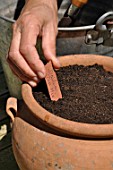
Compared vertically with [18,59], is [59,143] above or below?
below

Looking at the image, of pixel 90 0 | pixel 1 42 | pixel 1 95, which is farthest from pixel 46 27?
pixel 1 95

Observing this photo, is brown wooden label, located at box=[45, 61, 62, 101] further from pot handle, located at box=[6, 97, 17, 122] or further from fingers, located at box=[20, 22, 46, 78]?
pot handle, located at box=[6, 97, 17, 122]

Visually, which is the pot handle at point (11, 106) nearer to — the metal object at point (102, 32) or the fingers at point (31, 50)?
the fingers at point (31, 50)

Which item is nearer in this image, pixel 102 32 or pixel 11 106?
pixel 11 106

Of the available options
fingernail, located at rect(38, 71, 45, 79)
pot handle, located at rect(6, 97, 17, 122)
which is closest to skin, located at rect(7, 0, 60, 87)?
fingernail, located at rect(38, 71, 45, 79)

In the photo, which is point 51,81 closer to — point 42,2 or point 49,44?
point 49,44

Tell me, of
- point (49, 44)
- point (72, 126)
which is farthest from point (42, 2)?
point (72, 126)

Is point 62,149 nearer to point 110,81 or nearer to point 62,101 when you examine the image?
point 62,101
